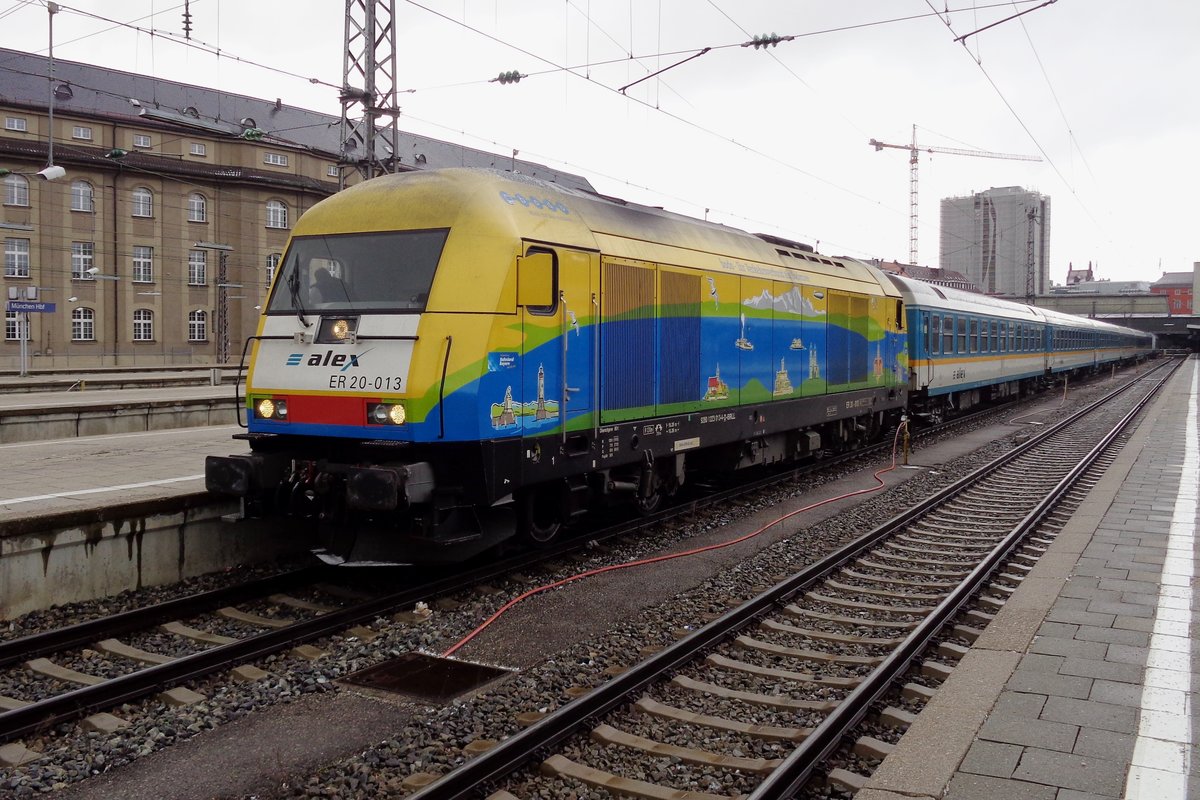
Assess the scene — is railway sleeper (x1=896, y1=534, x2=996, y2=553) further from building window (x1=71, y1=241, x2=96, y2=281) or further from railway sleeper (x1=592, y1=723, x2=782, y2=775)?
building window (x1=71, y1=241, x2=96, y2=281)

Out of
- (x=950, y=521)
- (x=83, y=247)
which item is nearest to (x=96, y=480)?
(x=950, y=521)

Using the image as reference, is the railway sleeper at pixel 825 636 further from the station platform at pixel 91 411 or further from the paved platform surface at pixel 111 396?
the paved platform surface at pixel 111 396

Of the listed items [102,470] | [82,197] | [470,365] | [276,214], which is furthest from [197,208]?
[470,365]

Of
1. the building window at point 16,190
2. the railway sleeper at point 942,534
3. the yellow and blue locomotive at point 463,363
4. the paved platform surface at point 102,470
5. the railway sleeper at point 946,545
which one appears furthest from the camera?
the building window at point 16,190

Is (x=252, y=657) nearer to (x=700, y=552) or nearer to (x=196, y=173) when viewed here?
(x=700, y=552)

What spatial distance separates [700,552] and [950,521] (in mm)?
3733

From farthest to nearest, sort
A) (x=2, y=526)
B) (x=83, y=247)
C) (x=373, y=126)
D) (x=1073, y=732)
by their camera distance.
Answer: (x=83, y=247) < (x=373, y=126) < (x=2, y=526) < (x=1073, y=732)

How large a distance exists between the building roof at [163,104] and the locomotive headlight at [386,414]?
3937 centimetres

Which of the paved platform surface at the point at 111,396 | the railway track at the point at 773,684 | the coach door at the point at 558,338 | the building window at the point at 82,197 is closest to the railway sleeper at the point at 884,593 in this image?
the railway track at the point at 773,684

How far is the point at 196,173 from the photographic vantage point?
51.9 meters

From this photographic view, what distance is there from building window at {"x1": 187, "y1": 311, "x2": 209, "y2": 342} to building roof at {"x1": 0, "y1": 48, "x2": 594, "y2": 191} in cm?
1033

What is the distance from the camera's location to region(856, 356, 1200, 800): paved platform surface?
14.5 feet

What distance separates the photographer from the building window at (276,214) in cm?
5525

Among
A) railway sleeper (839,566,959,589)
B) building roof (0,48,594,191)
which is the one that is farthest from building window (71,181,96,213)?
railway sleeper (839,566,959,589)
